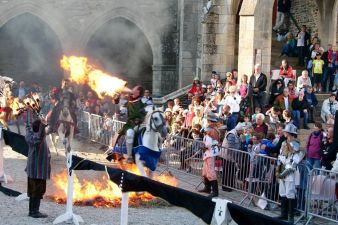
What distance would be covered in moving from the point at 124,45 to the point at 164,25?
3.34 meters

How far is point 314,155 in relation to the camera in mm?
14969

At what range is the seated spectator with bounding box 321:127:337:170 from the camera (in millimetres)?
13519

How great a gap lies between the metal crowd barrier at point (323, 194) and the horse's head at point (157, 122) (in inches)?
118

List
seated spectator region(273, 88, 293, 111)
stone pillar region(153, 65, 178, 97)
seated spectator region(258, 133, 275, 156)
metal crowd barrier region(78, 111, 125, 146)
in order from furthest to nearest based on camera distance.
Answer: stone pillar region(153, 65, 178, 97), metal crowd barrier region(78, 111, 125, 146), seated spectator region(273, 88, 293, 111), seated spectator region(258, 133, 275, 156)

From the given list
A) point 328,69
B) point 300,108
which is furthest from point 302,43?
point 300,108

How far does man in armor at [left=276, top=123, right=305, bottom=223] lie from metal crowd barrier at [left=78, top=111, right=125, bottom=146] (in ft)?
25.5

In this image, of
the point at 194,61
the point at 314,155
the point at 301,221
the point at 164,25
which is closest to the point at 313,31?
the point at 194,61

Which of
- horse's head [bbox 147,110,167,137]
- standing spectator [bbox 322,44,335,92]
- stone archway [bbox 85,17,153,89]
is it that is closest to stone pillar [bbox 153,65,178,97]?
stone archway [bbox 85,17,153,89]

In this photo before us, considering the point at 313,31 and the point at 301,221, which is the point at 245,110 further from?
the point at 313,31

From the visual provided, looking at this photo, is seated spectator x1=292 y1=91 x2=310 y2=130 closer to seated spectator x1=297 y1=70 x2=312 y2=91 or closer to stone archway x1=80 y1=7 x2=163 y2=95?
seated spectator x1=297 y1=70 x2=312 y2=91

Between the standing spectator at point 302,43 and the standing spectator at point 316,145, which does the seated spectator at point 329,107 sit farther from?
the standing spectator at point 302,43

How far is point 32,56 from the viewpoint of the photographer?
37625 mm

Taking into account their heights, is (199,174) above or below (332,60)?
below

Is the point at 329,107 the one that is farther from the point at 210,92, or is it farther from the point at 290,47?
the point at 290,47
